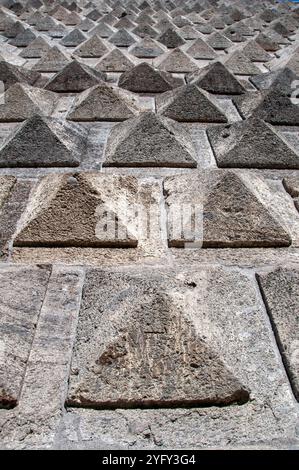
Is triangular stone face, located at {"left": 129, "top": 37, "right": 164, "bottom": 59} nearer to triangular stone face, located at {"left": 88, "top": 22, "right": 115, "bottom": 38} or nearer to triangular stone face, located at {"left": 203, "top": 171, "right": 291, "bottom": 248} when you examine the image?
triangular stone face, located at {"left": 88, "top": 22, "right": 115, "bottom": 38}

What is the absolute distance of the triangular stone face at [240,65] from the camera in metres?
2.38

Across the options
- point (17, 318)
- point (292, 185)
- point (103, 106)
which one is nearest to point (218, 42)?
point (103, 106)

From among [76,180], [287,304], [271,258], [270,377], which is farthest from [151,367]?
[76,180]

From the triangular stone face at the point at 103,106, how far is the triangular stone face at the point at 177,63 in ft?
1.89

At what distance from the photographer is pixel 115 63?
95.6 inches

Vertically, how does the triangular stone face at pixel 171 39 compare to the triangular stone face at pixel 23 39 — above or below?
above

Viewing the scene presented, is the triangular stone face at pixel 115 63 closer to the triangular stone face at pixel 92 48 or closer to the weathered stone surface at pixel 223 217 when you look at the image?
the triangular stone face at pixel 92 48

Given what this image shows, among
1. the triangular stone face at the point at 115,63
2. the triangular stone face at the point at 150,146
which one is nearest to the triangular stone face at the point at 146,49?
the triangular stone face at the point at 115,63

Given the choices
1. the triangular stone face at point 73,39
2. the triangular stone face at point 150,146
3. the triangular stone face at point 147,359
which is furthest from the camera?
the triangular stone face at point 73,39

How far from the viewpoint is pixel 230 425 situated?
0.89 m

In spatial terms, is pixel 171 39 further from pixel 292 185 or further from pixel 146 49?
pixel 292 185

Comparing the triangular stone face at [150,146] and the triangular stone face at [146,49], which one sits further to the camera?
the triangular stone face at [146,49]

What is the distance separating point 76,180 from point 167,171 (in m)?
0.34

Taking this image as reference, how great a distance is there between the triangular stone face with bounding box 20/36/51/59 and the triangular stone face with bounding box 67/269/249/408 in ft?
6.41
